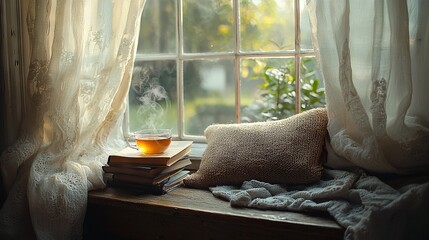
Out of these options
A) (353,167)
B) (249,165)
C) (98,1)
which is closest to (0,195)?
(98,1)

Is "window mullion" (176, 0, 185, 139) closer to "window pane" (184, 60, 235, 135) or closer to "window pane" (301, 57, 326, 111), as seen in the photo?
"window pane" (184, 60, 235, 135)

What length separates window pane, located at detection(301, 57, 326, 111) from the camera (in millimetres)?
1597

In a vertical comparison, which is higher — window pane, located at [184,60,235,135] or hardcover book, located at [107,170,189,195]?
window pane, located at [184,60,235,135]

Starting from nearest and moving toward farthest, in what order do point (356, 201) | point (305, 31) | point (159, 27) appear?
point (356, 201), point (305, 31), point (159, 27)

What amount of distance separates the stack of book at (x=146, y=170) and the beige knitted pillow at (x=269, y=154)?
7cm

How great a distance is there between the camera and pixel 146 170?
1.35 m

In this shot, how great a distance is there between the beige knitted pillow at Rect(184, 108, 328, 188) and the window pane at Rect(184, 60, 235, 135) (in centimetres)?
29

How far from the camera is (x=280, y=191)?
1.29 meters

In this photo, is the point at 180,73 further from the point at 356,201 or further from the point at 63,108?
the point at 356,201

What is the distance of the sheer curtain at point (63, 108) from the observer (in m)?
1.35

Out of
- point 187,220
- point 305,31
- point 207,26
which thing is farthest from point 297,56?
point 187,220

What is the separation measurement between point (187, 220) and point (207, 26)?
0.79 meters

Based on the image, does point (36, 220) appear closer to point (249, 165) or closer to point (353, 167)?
point (249, 165)

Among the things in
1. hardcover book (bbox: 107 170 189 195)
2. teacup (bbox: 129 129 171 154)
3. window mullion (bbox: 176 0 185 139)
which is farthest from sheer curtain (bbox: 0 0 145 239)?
window mullion (bbox: 176 0 185 139)
